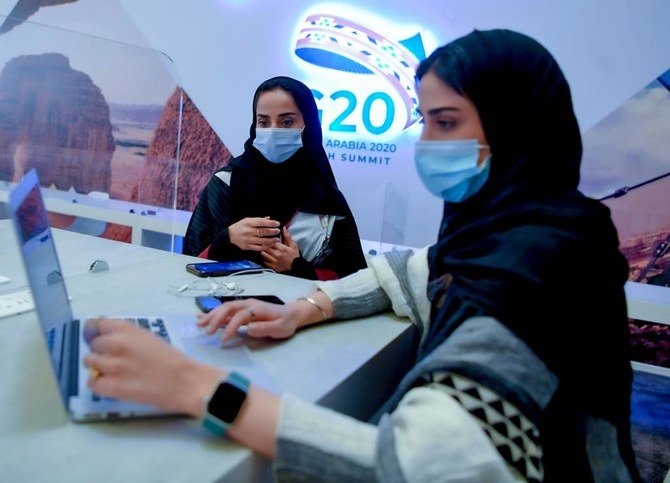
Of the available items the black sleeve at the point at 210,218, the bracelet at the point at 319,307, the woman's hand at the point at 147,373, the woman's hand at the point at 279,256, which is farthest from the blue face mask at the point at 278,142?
the woman's hand at the point at 147,373

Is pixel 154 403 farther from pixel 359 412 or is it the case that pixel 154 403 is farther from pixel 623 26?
pixel 623 26

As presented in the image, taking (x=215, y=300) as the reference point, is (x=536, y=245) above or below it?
above

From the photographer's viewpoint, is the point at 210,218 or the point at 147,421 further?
the point at 210,218

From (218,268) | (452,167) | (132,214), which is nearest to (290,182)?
(218,268)

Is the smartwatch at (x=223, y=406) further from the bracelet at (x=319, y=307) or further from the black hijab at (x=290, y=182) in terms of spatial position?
the black hijab at (x=290, y=182)

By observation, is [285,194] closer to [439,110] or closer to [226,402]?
[439,110]

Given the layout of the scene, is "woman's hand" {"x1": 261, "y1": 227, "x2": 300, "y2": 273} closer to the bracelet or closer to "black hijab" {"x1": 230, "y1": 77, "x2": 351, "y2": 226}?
"black hijab" {"x1": 230, "y1": 77, "x2": 351, "y2": 226}

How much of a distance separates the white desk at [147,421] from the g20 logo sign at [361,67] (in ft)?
5.12

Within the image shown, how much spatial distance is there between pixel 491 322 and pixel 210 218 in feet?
4.60

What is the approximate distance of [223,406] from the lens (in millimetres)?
535

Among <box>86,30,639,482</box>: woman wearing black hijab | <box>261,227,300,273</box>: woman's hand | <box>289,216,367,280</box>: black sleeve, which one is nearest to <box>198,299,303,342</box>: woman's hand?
<box>86,30,639,482</box>: woman wearing black hijab

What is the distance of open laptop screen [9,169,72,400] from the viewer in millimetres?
598

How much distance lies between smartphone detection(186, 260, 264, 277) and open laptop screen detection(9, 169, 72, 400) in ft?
1.37

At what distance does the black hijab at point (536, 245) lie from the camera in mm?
620
